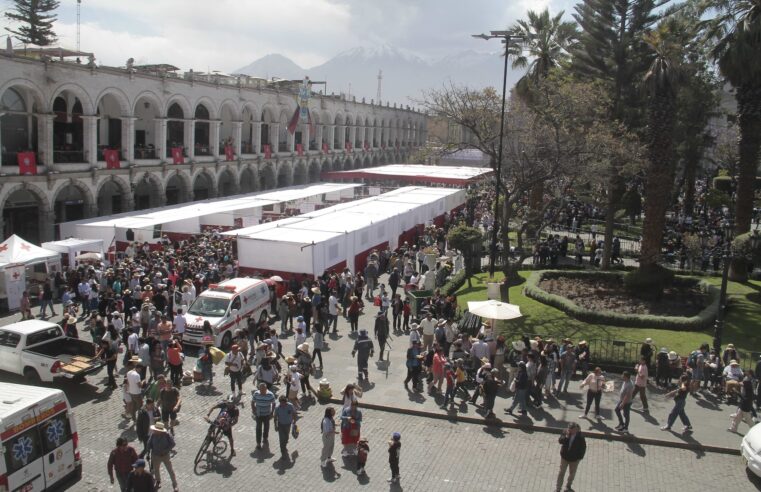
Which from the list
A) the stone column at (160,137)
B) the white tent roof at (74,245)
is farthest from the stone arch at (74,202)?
the white tent roof at (74,245)

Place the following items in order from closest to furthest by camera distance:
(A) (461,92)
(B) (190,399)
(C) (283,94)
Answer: (B) (190,399) → (A) (461,92) → (C) (283,94)

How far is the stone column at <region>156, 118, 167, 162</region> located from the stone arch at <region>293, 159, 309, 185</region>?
17.9 m

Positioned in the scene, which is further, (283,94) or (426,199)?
(283,94)

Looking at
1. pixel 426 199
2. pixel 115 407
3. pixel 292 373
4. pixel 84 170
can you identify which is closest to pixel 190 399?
pixel 115 407

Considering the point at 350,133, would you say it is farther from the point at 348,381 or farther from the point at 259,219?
the point at 348,381

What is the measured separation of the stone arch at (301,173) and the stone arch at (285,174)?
4.59 ft

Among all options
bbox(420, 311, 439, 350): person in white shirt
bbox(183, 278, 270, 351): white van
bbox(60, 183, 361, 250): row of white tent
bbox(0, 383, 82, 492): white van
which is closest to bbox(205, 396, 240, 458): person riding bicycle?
bbox(0, 383, 82, 492): white van

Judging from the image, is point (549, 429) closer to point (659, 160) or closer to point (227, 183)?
point (659, 160)

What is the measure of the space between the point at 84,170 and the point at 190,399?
21.8 m

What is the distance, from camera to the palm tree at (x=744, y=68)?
→ 2069 centimetres

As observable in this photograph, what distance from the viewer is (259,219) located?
98.4 feet

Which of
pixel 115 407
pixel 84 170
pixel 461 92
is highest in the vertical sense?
pixel 461 92

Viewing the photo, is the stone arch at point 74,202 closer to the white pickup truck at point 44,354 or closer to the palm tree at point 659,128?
the white pickup truck at point 44,354

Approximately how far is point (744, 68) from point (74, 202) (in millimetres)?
30924
